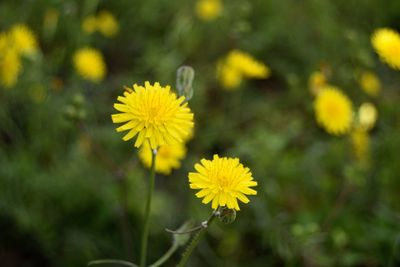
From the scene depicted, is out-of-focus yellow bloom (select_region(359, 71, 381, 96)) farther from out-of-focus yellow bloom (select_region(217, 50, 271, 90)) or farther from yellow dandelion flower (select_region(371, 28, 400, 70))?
out-of-focus yellow bloom (select_region(217, 50, 271, 90))

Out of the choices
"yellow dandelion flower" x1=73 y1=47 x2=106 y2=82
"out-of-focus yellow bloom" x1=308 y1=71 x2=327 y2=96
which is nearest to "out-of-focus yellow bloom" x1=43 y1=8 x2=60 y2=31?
"yellow dandelion flower" x1=73 y1=47 x2=106 y2=82

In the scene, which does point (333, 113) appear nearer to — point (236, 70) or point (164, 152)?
point (236, 70)

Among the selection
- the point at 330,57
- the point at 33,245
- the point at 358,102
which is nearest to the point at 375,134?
the point at 358,102

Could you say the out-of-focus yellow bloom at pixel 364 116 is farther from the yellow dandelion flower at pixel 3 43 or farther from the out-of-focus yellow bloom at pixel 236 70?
the yellow dandelion flower at pixel 3 43

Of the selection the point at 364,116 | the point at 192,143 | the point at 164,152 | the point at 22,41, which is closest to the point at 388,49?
the point at 364,116

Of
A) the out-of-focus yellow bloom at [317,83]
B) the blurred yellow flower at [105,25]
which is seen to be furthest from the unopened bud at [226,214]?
the blurred yellow flower at [105,25]
